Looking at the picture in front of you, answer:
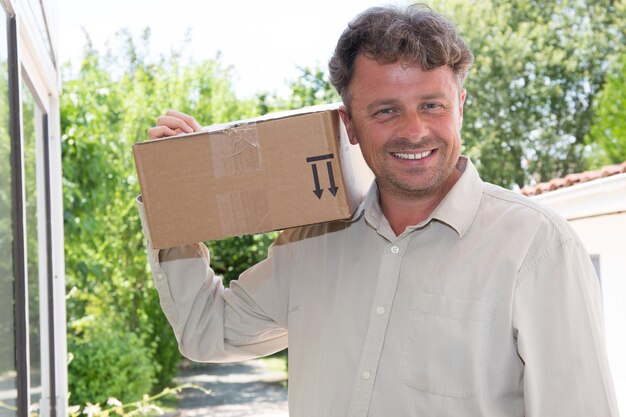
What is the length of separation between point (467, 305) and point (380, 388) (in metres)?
0.23

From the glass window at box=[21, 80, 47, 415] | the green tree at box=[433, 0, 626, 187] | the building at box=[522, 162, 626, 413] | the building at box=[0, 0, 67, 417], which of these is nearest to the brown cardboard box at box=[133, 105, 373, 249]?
the building at box=[0, 0, 67, 417]

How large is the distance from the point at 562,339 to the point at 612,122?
57.4 feet

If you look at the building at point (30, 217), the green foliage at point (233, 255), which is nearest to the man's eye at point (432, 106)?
the building at point (30, 217)

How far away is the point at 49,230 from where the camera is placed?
3609 millimetres

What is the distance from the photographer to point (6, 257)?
2.20 meters

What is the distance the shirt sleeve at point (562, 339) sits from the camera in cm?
143

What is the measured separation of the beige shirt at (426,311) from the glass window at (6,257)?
498 millimetres

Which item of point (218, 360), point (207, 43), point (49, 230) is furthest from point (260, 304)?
point (207, 43)

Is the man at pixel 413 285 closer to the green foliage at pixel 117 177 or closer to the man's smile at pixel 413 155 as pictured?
the man's smile at pixel 413 155

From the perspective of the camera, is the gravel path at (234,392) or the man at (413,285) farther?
the gravel path at (234,392)

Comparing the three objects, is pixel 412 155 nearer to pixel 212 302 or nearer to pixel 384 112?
pixel 384 112

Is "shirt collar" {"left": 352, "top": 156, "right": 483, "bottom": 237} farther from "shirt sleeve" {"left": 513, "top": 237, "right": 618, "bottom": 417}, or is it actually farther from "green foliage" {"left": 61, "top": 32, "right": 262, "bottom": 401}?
"green foliage" {"left": 61, "top": 32, "right": 262, "bottom": 401}

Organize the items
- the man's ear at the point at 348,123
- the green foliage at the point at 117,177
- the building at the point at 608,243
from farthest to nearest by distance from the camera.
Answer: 1. the green foliage at the point at 117,177
2. the building at the point at 608,243
3. the man's ear at the point at 348,123

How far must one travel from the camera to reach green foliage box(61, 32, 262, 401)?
22.0ft
